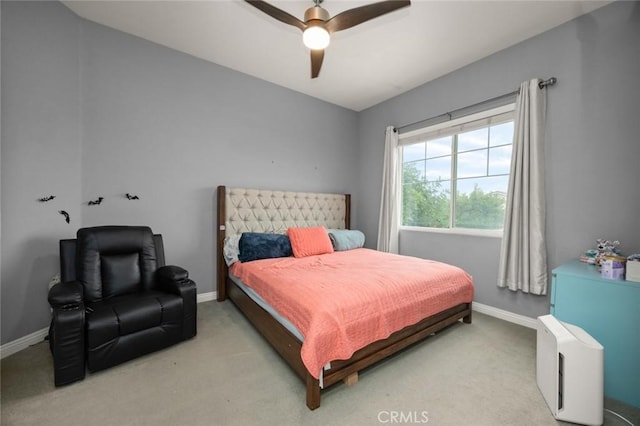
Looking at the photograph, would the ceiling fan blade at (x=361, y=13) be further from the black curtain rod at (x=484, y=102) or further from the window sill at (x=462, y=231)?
the window sill at (x=462, y=231)

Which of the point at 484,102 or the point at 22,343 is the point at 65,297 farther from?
the point at 484,102

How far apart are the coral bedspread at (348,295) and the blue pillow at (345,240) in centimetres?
71

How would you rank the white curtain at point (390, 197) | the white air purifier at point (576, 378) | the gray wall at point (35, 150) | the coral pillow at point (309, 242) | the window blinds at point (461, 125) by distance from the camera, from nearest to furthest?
the white air purifier at point (576, 378), the gray wall at point (35, 150), the window blinds at point (461, 125), the coral pillow at point (309, 242), the white curtain at point (390, 197)

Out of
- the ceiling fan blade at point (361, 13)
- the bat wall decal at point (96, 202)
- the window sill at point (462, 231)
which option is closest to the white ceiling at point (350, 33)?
the ceiling fan blade at point (361, 13)

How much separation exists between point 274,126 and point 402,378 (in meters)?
3.36

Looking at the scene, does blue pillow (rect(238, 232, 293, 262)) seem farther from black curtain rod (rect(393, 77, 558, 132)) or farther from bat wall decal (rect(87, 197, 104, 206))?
black curtain rod (rect(393, 77, 558, 132))

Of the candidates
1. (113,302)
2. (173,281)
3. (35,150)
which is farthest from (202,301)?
(35,150)

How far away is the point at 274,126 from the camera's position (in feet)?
12.2

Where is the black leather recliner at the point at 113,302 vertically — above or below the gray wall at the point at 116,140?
below

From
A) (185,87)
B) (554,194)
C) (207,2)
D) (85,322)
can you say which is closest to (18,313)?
(85,322)

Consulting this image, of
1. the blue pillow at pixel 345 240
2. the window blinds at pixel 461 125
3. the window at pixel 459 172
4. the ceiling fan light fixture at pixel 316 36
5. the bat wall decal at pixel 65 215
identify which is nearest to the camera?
the ceiling fan light fixture at pixel 316 36

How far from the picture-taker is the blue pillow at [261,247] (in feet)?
9.49

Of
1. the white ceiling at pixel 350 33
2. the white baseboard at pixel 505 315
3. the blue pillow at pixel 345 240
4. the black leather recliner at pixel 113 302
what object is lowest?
the white baseboard at pixel 505 315

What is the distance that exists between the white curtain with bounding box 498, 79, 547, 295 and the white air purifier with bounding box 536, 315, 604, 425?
112 centimetres
